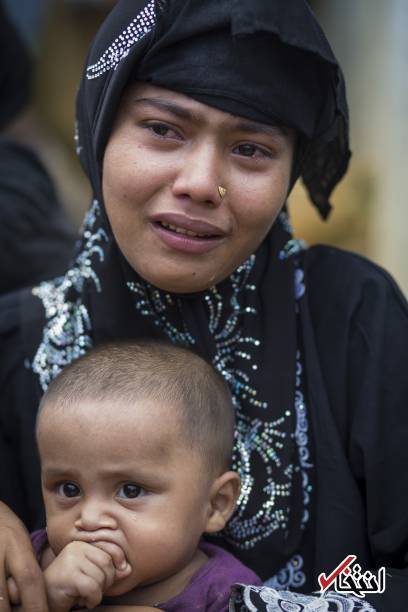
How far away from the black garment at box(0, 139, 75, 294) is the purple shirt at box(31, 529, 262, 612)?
1.77 m

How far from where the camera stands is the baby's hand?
1.85m

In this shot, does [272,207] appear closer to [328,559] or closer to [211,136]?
[211,136]

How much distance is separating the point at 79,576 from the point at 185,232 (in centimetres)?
82

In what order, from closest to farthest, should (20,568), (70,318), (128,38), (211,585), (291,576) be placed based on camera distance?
(20,568) < (211,585) < (128,38) < (291,576) < (70,318)

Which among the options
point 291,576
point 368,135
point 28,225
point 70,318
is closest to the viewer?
point 291,576

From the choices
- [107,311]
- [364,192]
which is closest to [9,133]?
[364,192]

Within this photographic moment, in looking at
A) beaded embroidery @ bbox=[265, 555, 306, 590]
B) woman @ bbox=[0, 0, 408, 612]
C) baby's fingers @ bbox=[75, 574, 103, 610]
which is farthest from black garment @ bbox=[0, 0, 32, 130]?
baby's fingers @ bbox=[75, 574, 103, 610]

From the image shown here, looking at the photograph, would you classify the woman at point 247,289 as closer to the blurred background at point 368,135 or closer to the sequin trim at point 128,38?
the sequin trim at point 128,38

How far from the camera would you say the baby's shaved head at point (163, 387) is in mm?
2021

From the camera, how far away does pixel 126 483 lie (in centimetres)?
197

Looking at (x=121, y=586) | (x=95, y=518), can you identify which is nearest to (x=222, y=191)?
(x=95, y=518)

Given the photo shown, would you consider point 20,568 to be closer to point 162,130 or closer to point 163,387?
point 163,387

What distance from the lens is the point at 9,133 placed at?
16.0 ft

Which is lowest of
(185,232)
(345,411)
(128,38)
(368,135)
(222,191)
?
(345,411)
